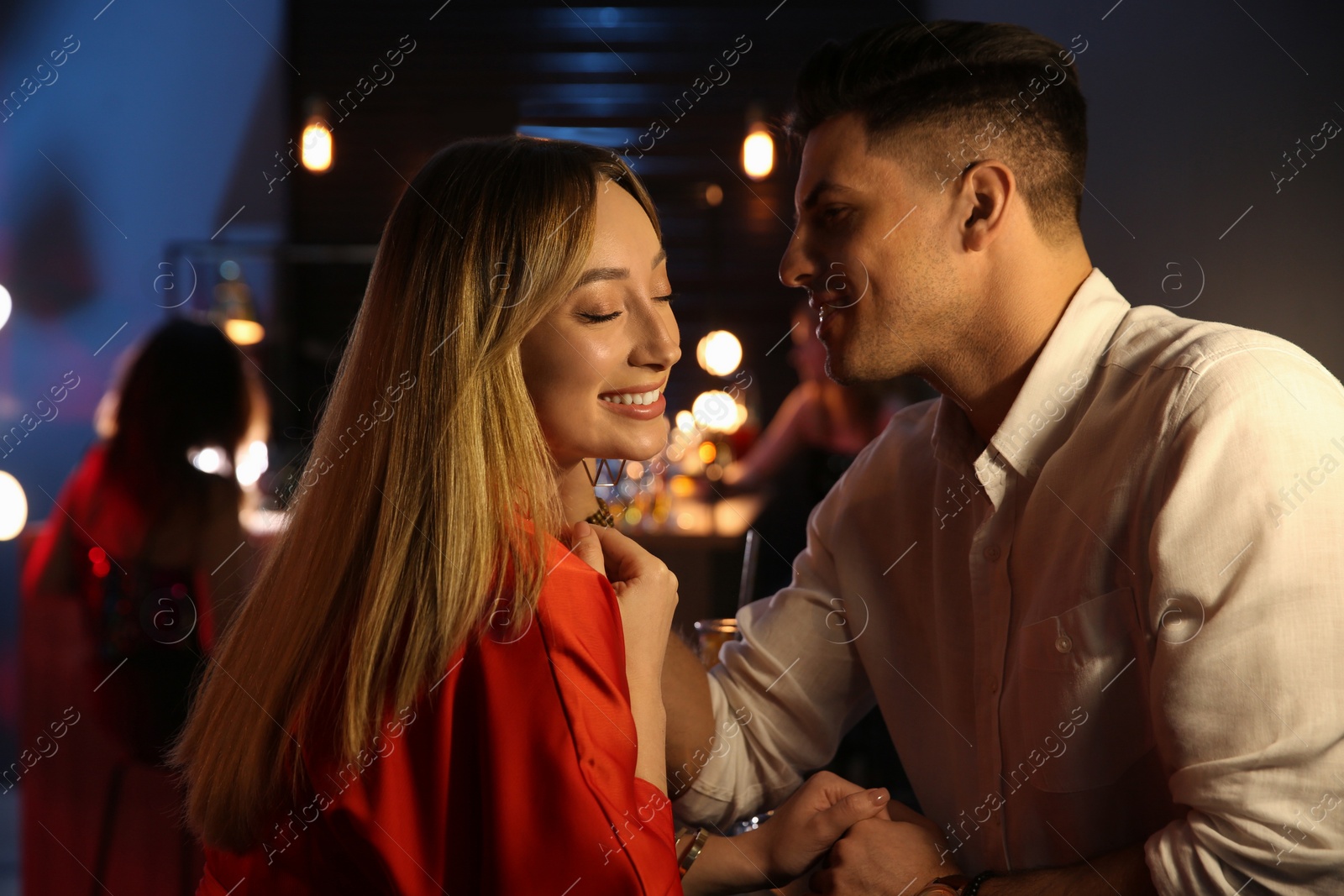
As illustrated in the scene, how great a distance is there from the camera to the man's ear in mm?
1455

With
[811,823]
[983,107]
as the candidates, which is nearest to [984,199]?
[983,107]

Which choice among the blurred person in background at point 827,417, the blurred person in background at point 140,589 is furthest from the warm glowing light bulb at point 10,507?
the blurred person in background at point 827,417

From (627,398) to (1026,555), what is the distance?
557 millimetres

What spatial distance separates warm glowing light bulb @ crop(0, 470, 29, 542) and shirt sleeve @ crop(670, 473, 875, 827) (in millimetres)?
3246

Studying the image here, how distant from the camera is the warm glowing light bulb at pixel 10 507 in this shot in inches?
150

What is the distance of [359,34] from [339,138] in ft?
1.67

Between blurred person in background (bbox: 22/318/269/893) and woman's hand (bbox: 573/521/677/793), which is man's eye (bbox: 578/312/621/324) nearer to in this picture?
woman's hand (bbox: 573/521/677/793)

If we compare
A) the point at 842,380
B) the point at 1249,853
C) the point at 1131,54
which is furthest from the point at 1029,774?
the point at 1131,54

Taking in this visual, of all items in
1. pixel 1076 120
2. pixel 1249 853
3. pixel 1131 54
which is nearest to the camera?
pixel 1249 853

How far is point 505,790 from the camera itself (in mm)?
951

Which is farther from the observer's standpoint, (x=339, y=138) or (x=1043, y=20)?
(x=339, y=138)

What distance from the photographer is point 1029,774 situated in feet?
4.36

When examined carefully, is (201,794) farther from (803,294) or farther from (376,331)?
(803,294)

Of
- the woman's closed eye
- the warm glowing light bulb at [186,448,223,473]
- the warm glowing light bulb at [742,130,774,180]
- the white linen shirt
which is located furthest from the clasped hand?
the warm glowing light bulb at [742,130,774,180]
